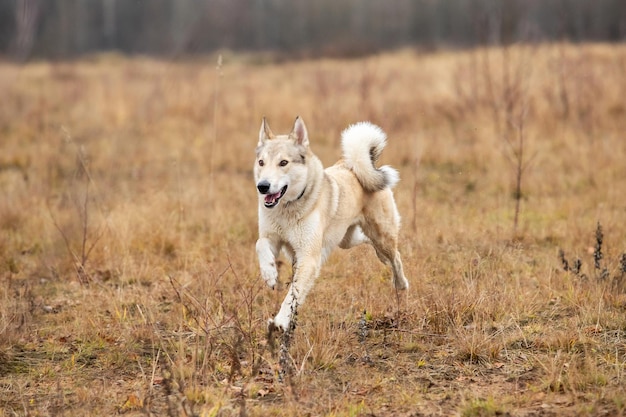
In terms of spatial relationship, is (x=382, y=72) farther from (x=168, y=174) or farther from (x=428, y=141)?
(x=168, y=174)

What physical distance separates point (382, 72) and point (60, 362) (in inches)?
609

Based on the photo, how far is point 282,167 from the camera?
17.1 ft

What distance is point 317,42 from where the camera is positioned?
32.4 metres

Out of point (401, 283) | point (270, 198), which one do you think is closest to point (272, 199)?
Result: point (270, 198)

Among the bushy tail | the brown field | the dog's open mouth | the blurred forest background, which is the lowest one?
the brown field

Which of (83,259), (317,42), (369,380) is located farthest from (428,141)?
(317,42)

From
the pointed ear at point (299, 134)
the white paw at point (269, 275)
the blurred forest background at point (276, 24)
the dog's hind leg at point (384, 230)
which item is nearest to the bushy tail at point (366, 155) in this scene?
the dog's hind leg at point (384, 230)

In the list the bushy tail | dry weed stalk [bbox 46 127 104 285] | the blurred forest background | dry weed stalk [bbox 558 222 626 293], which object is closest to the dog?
the bushy tail

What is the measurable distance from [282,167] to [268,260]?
67 cm

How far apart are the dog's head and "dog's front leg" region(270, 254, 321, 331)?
44 cm

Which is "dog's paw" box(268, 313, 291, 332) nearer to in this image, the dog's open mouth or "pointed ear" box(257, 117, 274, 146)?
the dog's open mouth

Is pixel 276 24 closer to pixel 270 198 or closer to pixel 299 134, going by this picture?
pixel 299 134

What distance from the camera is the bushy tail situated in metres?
5.82

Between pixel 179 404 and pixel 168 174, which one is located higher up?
pixel 168 174
